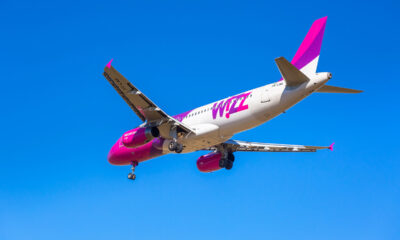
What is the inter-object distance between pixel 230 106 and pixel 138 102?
625 centimetres

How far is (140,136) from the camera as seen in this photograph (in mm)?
38062

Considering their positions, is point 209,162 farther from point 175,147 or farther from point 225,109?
point 225,109

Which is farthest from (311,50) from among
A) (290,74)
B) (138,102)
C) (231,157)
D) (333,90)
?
(138,102)

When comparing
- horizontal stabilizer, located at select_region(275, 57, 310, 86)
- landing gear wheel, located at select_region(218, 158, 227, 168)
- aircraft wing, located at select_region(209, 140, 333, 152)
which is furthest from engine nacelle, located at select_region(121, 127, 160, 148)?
horizontal stabilizer, located at select_region(275, 57, 310, 86)

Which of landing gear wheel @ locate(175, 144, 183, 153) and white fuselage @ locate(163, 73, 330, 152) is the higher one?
white fuselage @ locate(163, 73, 330, 152)

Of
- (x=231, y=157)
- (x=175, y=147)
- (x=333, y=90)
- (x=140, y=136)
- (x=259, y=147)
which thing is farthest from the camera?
(x=259, y=147)

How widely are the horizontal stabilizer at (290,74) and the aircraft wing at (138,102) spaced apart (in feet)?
26.8

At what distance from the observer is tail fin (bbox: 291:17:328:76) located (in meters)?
35.5

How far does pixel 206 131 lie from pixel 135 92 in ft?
18.7

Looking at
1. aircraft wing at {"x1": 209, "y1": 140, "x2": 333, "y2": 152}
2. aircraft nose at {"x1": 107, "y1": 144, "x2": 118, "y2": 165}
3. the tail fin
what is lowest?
aircraft wing at {"x1": 209, "y1": 140, "x2": 333, "y2": 152}

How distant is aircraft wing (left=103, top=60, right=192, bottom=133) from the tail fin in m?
8.91

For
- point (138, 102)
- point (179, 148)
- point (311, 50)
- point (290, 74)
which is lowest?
point (179, 148)

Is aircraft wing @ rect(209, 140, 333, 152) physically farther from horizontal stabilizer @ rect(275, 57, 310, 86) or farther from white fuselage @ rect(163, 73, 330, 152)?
horizontal stabilizer @ rect(275, 57, 310, 86)

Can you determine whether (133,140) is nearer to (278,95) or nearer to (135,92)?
(135,92)
